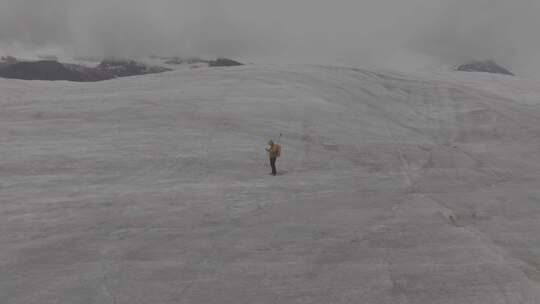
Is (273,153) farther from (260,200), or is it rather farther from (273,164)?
(260,200)

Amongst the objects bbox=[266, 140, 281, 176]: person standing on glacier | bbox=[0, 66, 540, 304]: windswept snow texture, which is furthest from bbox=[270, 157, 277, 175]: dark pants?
bbox=[0, 66, 540, 304]: windswept snow texture

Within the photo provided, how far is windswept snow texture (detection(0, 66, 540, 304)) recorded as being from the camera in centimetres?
1062

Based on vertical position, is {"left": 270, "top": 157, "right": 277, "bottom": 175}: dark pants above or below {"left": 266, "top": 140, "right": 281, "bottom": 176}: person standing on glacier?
below

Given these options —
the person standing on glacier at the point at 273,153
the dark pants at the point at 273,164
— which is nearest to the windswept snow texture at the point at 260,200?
the dark pants at the point at 273,164

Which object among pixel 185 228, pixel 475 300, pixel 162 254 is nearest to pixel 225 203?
pixel 185 228

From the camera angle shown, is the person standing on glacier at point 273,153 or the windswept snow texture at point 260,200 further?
the person standing on glacier at point 273,153

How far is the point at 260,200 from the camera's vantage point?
1602cm

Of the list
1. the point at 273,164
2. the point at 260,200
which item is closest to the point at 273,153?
the point at 273,164

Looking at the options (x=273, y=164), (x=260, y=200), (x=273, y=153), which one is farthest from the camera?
(x=273, y=164)

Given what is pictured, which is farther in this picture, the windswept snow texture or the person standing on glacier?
the person standing on glacier

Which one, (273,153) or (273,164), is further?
(273,164)

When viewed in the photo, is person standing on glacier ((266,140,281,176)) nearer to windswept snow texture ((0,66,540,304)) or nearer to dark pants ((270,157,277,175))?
dark pants ((270,157,277,175))

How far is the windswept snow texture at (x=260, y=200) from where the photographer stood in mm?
10625

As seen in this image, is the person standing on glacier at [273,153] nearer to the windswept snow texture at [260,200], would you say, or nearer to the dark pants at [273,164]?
the dark pants at [273,164]
